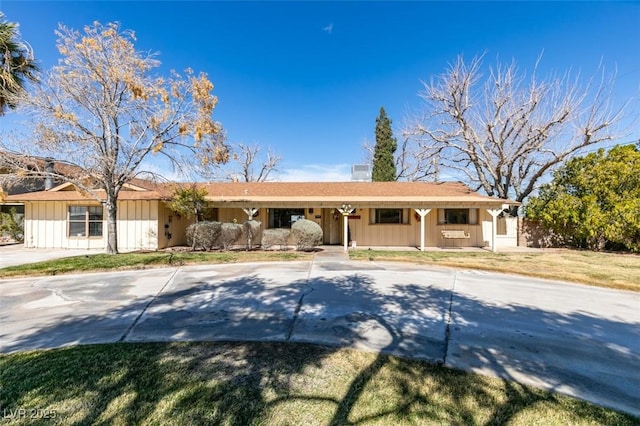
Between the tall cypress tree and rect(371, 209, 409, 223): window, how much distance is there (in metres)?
10.1

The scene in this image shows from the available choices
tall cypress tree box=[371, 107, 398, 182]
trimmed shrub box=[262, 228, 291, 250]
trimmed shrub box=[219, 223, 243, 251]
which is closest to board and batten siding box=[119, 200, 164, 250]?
trimmed shrub box=[219, 223, 243, 251]

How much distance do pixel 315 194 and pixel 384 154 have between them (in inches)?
458

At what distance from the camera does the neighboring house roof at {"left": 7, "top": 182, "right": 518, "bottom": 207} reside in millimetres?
13164

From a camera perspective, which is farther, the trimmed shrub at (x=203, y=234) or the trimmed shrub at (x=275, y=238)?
the trimmed shrub at (x=275, y=238)

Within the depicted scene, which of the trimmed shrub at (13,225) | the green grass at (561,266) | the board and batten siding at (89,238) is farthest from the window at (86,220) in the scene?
the green grass at (561,266)

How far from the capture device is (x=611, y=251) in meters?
13.7

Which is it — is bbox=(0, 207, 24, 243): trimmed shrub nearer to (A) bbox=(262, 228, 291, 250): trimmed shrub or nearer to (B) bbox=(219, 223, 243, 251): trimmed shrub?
(B) bbox=(219, 223, 243, 251): trimmed shrub

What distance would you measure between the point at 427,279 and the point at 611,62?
15.2 meters

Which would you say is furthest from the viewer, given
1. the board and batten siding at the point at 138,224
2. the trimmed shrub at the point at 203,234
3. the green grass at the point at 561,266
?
the board and batten siding at the point at 138,224

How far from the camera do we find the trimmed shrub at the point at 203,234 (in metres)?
12.5

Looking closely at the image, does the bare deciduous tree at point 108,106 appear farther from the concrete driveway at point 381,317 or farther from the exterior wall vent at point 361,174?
the exterior wall vent at point 361,174

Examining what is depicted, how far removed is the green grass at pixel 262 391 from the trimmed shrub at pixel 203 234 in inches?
358

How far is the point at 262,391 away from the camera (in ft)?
9.18

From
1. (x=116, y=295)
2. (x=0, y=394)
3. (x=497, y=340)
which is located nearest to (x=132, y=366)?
(x=0, y=394)
